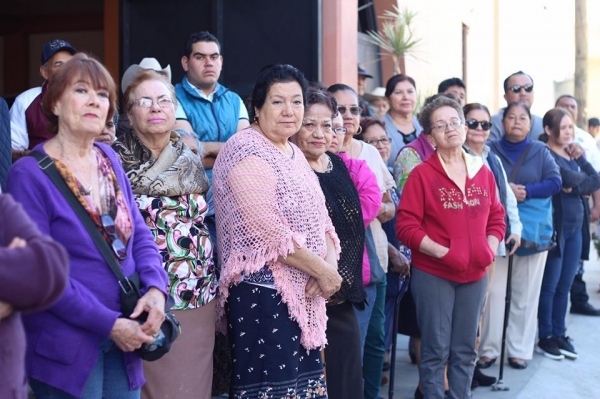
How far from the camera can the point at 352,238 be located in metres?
4.68

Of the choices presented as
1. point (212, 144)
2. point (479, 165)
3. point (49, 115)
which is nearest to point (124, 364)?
point (49, 115)

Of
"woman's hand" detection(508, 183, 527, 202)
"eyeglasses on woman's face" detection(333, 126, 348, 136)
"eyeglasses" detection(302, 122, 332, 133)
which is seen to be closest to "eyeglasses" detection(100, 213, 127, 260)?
"eyeglasses" detection(302, 122, 332, 133)

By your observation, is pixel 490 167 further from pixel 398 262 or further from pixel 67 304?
pixel 67 304

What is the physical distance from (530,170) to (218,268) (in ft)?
12.3

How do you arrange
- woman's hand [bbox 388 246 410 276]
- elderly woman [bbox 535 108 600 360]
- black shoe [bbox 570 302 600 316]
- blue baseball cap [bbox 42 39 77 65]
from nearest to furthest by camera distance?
blue baseball cap [bbox 42 39 77 65], woman's hand [bbox 388 246 410 276], elderly woman [bbox 535 108 600 360], black shoe [bbox 570 302 600 316]

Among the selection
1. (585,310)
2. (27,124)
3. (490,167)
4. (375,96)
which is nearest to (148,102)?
(27,124)

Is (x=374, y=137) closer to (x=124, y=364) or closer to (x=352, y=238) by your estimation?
(x=352, y=238)

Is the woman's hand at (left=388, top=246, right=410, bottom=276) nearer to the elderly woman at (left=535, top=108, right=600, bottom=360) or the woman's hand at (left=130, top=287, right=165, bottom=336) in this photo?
the elderly woman at (left=535, top=108, right=600, bottom=360)

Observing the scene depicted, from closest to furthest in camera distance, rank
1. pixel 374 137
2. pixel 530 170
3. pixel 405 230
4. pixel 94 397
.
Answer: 1. pixel 94 397
2. pixel 405 230
3. pixel 374 137
4. pixel 530 170

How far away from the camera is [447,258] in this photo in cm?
522

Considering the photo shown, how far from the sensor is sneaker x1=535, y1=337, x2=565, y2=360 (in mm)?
7620

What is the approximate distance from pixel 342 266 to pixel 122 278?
67.1 inches

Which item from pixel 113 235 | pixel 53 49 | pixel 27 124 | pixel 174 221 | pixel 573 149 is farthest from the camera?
pixel 573 149

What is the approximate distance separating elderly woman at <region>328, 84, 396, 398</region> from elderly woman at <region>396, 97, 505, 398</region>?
0.56ft
